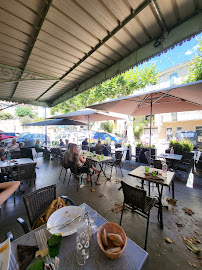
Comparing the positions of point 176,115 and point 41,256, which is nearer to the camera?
point 41,256

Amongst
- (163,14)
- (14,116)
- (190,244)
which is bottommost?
(190,244)

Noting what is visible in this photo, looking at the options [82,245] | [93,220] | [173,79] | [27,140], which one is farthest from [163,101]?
[173,79]

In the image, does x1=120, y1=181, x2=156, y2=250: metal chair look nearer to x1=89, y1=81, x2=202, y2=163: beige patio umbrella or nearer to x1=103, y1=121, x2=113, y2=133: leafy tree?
x1=89, y1=81, x2=202, y2=163: beige patio umbrella

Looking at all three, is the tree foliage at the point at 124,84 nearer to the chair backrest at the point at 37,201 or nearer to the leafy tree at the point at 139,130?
the chair backrest at the point at 37,201

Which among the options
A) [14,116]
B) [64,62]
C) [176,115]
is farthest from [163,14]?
[14,116]

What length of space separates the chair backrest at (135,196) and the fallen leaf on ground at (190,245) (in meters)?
0.95

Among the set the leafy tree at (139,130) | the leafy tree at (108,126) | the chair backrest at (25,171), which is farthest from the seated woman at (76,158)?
the leafy tree at (108,126)

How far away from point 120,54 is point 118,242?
3.79m

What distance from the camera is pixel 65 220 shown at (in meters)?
1.30

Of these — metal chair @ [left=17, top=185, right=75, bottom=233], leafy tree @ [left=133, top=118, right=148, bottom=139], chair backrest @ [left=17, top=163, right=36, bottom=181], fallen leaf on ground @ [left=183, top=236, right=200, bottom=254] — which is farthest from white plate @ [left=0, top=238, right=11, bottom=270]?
leafy tree @ [left=133, top=118, right=148, bottom=139]

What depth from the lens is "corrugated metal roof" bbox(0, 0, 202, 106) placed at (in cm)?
196

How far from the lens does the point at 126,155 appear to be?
7.33 metres

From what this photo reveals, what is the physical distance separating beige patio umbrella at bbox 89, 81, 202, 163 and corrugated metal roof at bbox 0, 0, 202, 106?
87cm

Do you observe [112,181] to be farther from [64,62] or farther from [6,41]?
[6,41]
